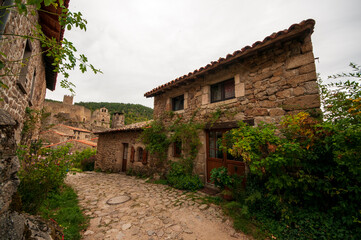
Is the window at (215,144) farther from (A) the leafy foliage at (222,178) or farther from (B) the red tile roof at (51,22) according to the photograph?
(B) the red tile roof at (51,22)

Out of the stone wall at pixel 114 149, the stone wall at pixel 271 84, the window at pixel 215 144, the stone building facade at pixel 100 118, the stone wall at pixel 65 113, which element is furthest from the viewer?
the stone building facade at pixel 100 118

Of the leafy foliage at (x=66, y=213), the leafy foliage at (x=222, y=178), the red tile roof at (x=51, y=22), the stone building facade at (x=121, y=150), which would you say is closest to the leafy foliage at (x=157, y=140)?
the stone building facade at (x=121, y=150)

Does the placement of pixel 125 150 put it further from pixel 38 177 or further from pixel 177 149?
pixel 38 177

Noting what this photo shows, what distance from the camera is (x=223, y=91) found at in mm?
5273

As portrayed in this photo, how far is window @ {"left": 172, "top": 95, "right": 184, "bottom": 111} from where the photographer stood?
6.76m

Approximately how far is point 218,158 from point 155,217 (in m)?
2.63

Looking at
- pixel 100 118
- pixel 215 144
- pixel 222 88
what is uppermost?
pixel 100 118

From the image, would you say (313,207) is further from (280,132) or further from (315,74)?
(315,74)

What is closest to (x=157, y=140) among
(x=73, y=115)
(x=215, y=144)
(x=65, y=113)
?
(x=215, y=144)

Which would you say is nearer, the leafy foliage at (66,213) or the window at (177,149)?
the leafy foliage at (66,213)

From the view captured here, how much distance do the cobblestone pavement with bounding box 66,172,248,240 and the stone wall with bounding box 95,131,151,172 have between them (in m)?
3.65

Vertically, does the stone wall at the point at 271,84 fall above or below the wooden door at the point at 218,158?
above

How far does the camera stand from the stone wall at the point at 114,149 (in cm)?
844

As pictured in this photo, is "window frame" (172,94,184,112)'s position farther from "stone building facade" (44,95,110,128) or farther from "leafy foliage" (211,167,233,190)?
"stone building facade" (44,95,110,128)
